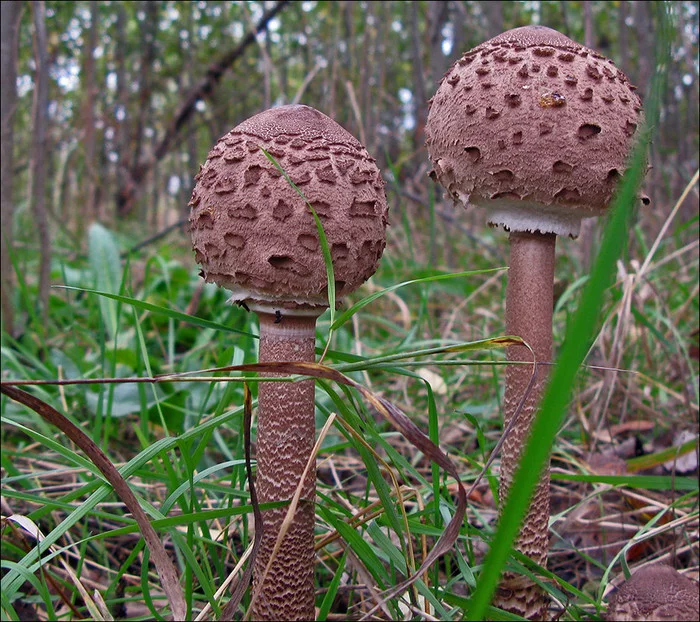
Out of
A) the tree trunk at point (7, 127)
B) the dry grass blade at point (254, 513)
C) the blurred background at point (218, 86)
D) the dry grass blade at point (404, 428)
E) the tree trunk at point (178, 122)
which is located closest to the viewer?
the dry grass blade at point (404, 428)

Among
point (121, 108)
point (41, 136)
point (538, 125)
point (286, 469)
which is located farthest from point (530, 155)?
point (121, 108)

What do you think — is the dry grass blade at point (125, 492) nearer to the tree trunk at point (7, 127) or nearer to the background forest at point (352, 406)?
the background forest at point (352, 406)

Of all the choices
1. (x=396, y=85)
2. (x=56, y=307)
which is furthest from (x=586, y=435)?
(x=396, y=85)

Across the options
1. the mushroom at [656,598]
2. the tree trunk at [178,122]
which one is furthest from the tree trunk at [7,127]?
the tree trunk at [178,122]

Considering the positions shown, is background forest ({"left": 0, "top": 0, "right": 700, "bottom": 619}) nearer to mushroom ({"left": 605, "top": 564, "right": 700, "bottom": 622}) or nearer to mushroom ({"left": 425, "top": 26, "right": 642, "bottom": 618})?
mushroom ({"left": 425, "top": 26, "right": 642, "bottom": 618})

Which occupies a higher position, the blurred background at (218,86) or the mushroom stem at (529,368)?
the blurred background at (218,86)

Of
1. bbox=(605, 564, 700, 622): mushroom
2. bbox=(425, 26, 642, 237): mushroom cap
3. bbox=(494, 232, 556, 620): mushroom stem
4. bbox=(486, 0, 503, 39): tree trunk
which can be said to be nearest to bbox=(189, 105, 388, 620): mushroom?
bbox=(425, 26, 642, 237): mushroom cap
